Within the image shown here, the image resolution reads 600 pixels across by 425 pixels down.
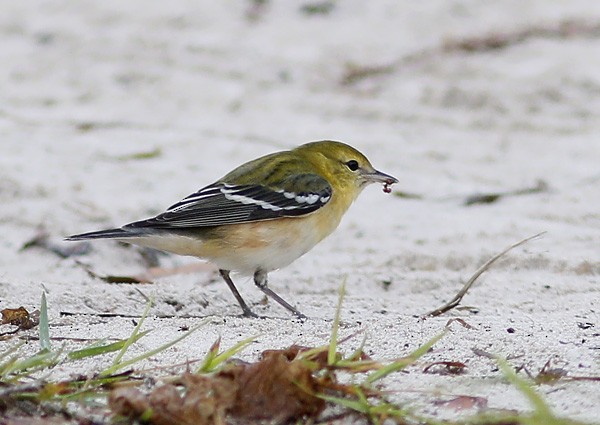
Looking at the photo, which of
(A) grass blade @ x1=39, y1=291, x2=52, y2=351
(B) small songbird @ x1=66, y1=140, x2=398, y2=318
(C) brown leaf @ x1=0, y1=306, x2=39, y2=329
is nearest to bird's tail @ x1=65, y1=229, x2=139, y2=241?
(B) small songbird @ x1=66, y1=140, x2=398, y2=318

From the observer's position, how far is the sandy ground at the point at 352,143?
460 cm

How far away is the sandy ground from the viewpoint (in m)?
4.60

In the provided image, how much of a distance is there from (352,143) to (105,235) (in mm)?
3886

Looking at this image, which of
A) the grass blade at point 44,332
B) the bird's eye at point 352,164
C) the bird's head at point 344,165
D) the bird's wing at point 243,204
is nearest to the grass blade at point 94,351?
the grass blade at point 44,332

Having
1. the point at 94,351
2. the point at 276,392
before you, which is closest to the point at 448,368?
the point at 276,392

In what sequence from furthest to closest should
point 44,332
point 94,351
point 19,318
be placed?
1. point 19,318
2. point 44,332
3. point 94,351

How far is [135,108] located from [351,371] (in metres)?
6.77

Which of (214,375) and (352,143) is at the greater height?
(214,375)

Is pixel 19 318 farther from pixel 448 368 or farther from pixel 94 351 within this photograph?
pixel 448 368

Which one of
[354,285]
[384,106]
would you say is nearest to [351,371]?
[354,285]

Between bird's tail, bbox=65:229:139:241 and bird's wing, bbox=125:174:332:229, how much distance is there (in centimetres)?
13

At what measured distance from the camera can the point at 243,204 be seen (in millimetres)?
6293

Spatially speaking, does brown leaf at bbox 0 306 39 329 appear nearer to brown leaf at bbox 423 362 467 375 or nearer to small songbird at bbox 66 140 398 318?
small songbird at bbox 66 140 398 318

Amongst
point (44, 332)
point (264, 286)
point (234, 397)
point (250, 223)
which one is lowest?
point (264, 286)
